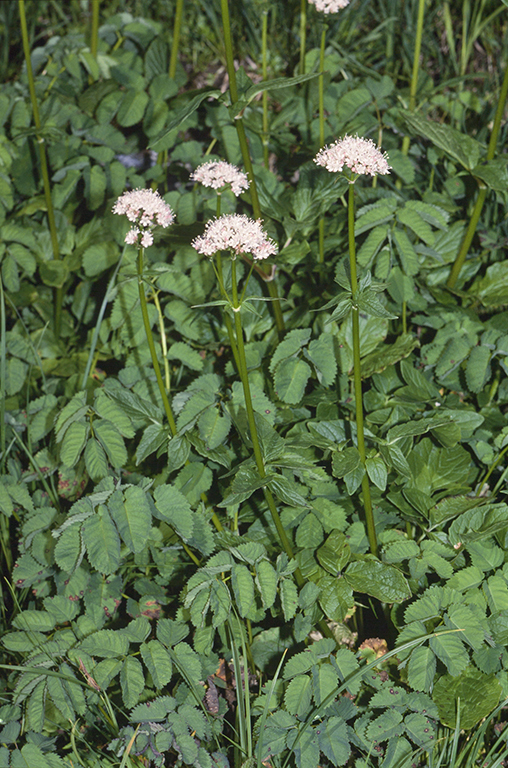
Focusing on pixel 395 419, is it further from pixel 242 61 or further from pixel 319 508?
pixel 242 61

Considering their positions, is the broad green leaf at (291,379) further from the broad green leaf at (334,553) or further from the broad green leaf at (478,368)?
the broad green leaf at (478,368)

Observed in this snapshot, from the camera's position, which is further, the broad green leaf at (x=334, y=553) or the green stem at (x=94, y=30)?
the green stem at (x=94, y=30)

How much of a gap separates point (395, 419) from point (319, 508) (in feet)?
1.18

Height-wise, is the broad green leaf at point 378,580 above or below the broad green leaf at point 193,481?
below

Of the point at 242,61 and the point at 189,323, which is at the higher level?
the point at 242,61

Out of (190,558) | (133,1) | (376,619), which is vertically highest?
(133,1)

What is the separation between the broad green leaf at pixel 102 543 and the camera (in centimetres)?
163

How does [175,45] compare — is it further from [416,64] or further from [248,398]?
[248,398]

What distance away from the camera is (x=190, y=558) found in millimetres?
1997

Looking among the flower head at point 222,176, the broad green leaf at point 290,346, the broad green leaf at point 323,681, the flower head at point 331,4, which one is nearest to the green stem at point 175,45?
the flower head at point 331,4

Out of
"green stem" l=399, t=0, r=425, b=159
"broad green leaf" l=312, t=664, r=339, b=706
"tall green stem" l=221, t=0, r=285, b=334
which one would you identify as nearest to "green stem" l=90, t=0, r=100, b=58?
"tall green stem" l=221, t=0, r=285, b=334

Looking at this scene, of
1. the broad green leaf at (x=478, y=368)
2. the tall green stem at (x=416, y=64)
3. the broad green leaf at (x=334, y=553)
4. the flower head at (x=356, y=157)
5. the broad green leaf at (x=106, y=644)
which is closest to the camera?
the flower head at (x=356, y=157)

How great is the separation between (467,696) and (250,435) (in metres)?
0.88

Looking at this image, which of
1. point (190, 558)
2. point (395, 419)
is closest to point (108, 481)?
point (190, 558)
